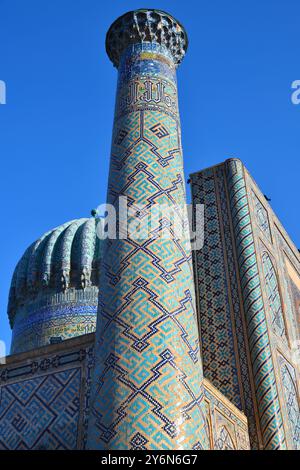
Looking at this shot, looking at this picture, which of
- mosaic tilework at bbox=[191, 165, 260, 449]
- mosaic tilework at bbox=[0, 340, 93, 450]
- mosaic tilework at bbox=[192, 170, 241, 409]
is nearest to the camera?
mosaic tilework at bbox=[0, 340, 93, 450]

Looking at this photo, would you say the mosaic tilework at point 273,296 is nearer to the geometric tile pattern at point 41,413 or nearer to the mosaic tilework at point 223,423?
the mosaic tilework at point 223,423

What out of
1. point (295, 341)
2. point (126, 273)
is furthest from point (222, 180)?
point (126, 273)

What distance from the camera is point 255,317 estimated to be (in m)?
5.64

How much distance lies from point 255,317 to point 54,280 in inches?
179

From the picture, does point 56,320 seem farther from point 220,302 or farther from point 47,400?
point 47,400

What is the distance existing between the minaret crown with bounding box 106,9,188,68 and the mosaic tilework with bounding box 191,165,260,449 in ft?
6.12

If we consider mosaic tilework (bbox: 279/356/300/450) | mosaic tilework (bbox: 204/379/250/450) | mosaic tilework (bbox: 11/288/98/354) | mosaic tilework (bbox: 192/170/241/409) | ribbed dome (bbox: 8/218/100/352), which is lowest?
mosaic tilework (bbox: 204/379/250/450)

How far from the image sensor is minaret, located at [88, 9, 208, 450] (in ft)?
10.2

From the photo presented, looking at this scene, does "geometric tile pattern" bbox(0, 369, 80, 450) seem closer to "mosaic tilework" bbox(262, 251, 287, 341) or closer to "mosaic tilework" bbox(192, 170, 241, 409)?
"mosaic tilework" bbox(192, 170, 241, 409)

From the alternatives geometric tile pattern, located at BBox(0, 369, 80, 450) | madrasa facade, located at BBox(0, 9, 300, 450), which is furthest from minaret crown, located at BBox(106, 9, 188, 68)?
geometric tile pattern, located at BBox(0, 369, 80, 450)

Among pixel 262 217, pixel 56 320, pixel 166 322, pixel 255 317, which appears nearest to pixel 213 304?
pixel 255 317

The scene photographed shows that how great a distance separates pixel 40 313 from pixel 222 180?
3755mm

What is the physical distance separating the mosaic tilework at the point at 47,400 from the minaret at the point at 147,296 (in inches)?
31.3

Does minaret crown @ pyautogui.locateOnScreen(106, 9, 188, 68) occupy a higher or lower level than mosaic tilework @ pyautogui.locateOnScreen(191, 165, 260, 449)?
higher
